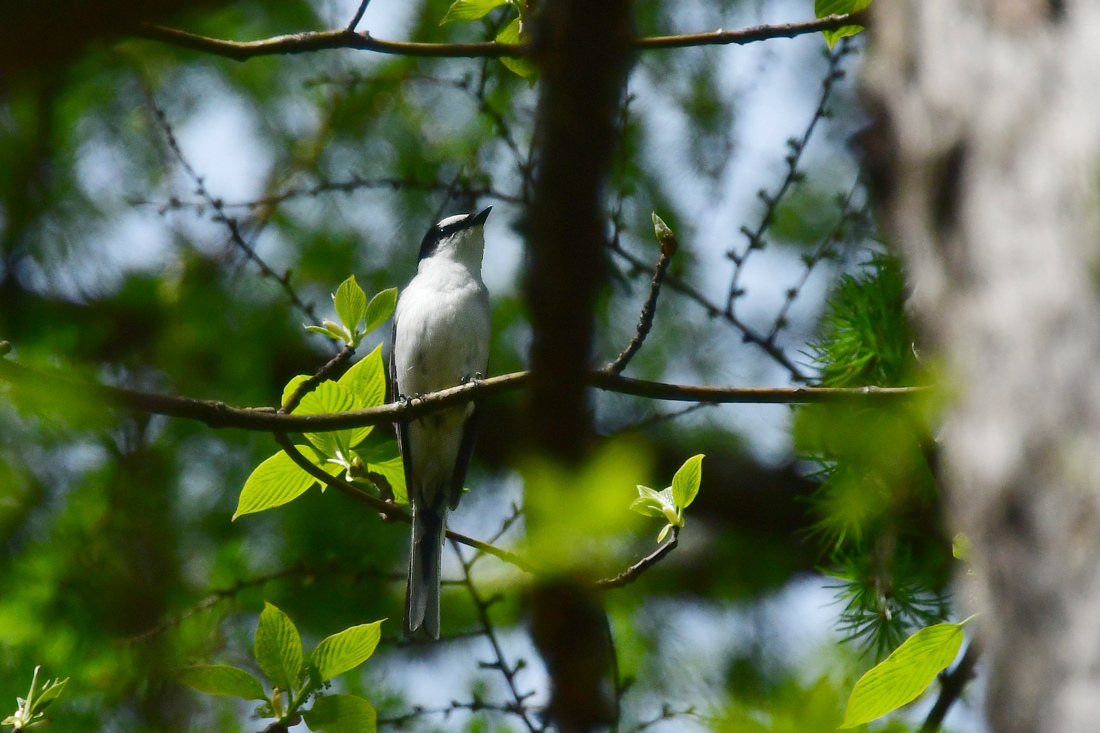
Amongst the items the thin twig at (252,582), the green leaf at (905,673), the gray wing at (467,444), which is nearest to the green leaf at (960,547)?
the green leaf at (905,673)

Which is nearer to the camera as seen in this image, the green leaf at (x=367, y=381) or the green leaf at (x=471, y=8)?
the green leaf at (x=367, y=381)

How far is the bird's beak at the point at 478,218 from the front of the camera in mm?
4596

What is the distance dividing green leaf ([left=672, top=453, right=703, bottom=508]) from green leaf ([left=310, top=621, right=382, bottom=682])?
650mm

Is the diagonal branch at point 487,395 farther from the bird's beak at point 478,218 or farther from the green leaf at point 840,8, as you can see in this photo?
the bird's beak at point 478,218

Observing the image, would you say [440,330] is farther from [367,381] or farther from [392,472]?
[367,381]

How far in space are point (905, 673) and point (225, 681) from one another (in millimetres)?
1271

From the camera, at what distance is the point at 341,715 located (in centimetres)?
197

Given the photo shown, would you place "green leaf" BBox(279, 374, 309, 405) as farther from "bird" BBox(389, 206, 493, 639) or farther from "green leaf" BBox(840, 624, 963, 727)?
"bird" BBox(389, 206, 493, 639)

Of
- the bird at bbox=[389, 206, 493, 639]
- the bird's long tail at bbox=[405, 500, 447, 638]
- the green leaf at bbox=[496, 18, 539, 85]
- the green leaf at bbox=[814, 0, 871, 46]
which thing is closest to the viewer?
the green leaf at bbox=[814, 0, 871, 46]

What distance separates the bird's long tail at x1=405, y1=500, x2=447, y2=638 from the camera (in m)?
3.36

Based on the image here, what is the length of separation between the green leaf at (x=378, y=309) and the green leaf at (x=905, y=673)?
133cm

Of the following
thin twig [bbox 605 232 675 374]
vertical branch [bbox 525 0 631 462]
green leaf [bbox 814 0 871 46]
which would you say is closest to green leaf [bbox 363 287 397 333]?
thin twig [bbox 605 232 675 374]

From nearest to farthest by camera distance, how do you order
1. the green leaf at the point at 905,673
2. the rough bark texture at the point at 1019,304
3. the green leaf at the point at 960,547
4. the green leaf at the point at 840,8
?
1. the rough bark texture at the point at 1019,304
2. the green leaf at the point at 905,673
3. the green leaf at the point at 960,547
4. the green leaf at the point at 840,8

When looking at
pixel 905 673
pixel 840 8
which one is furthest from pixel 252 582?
pixel 840 8
